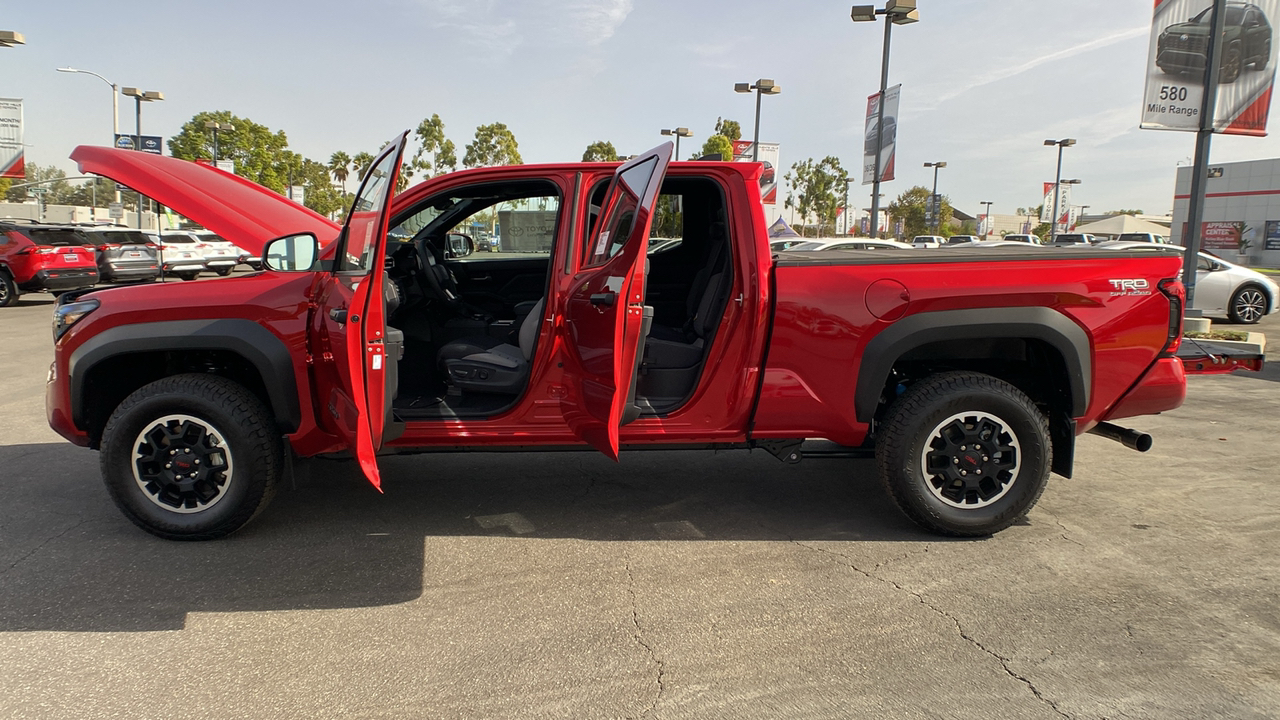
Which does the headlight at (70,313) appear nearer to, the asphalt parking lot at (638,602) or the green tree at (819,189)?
the asphalt parking lot at (638,602)

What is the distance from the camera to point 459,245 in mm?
5172

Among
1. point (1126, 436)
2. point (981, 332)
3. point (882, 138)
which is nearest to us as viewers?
point (981, 332)

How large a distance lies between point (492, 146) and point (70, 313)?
42.7 m

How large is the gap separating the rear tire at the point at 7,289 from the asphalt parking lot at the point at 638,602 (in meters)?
13.7

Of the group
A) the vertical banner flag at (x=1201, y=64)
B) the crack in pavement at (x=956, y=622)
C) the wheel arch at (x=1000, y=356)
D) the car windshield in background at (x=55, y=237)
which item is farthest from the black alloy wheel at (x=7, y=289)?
the vertical banner flag at (x=1201, y=64)

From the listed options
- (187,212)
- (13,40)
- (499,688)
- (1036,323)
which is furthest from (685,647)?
(13,40)

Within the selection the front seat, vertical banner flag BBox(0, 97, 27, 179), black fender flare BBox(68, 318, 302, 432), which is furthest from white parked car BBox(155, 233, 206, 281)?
the front seat

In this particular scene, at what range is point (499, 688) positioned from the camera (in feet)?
8.70

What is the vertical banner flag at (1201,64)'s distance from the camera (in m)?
10.3

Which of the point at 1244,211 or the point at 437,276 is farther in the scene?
the point at 1244,211

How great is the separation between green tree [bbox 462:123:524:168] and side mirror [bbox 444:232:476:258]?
1525 inches

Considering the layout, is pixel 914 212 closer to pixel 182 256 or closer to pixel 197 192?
pixel 182 256

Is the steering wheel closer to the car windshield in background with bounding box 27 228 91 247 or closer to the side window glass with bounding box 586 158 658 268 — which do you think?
the side window glass with bounding box 586 158 658 268

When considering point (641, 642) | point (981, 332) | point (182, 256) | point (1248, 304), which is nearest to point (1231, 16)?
point (1248, 304)
